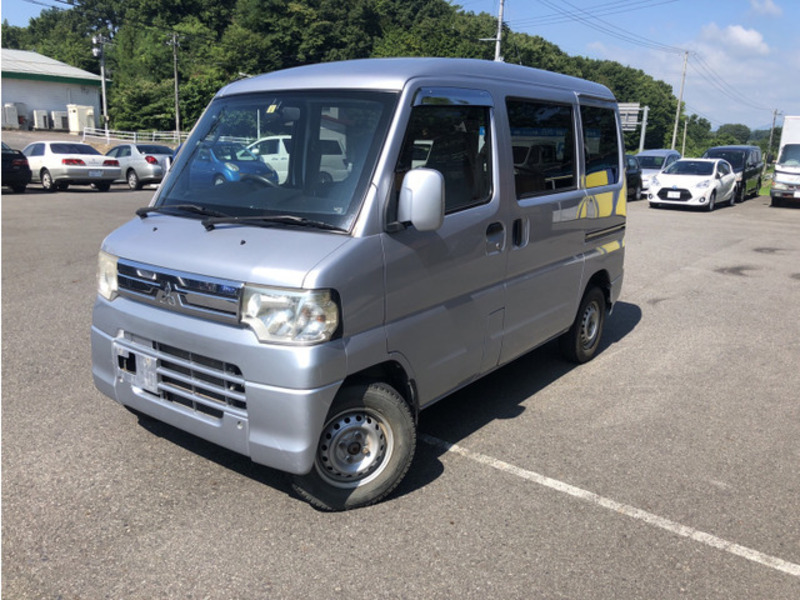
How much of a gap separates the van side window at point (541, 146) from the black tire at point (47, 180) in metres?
20.7

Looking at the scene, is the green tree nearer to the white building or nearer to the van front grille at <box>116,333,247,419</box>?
the white building

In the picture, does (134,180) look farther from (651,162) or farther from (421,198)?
(421,198)

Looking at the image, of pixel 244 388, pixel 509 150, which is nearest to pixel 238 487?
pixel 244 388

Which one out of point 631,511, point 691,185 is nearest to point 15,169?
point 691,185

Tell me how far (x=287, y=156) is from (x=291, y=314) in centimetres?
120

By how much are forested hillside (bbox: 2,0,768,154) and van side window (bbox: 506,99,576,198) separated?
2094 inches

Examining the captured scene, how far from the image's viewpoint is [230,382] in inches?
124

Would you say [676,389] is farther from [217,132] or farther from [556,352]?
[217,132]

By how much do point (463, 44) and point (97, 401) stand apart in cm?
7037

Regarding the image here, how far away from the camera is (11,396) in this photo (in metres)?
4.70

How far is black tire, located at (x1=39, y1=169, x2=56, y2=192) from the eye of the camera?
839 inches

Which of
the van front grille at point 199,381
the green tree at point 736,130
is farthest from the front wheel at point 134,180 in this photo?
the green tree at point 736,130

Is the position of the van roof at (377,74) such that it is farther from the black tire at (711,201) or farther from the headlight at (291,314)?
the black tire at (711,201)

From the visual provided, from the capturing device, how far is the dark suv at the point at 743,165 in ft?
76.1
